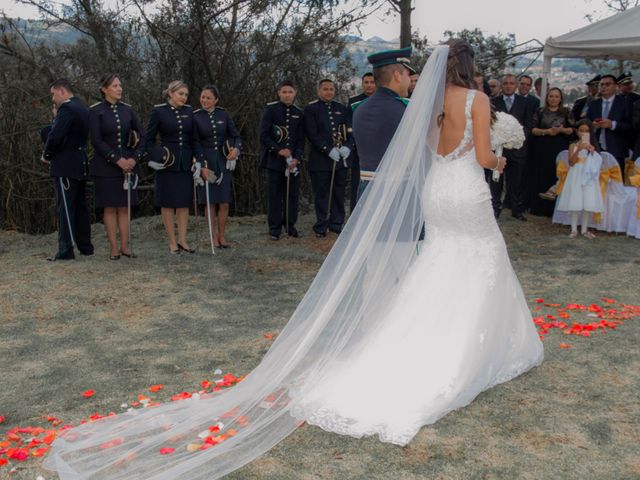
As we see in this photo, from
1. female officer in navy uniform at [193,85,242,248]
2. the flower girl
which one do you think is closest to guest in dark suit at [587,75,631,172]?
the flower girl

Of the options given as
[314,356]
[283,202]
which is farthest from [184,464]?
[283,202]

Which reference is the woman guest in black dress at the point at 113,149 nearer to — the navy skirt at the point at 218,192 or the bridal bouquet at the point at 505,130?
the navy skirt at the point at 218,192

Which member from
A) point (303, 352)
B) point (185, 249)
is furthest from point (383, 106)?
point (185, 249)

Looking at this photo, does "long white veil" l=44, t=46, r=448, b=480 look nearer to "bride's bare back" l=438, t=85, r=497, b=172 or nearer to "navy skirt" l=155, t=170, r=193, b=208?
"bride's bare back" l=438, t=85, r=497, b=172

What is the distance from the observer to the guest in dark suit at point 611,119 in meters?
10.5

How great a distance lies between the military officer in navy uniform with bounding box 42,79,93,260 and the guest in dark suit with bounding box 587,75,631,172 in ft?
22.2

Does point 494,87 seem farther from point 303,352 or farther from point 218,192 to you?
point 303,352

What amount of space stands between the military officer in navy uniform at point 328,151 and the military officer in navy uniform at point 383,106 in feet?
15.2

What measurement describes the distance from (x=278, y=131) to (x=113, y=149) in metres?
2.21

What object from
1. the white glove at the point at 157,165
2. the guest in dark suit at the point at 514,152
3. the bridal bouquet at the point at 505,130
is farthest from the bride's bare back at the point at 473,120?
the guest in dark suit at the point at 514,152

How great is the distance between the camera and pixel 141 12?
453 inches

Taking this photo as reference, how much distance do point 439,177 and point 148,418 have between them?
7.10 ft

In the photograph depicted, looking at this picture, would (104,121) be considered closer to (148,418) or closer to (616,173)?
(148,418)

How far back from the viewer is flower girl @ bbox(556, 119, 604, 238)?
9.78 m
